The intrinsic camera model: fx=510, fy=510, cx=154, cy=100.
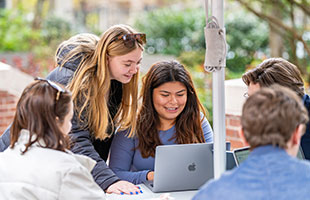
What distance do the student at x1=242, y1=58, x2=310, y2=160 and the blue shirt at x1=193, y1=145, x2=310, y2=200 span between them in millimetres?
918

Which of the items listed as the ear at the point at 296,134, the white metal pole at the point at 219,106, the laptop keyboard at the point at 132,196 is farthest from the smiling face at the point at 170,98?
the ear at the point at 296,134

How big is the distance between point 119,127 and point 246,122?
1.45 meters

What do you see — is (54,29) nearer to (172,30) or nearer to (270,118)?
(172,30)

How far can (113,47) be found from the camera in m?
2.77

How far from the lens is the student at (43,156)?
6.52 feet

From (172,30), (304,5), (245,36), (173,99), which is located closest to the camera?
(173,99)

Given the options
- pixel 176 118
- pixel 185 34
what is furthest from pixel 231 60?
pixel 176 118

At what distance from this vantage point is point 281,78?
2.54m

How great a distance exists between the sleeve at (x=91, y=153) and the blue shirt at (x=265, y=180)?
3.55 feet

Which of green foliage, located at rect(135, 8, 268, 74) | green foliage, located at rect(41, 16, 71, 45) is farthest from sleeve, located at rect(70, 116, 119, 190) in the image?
green foliage, located at rect(41, 16, 71, 45)

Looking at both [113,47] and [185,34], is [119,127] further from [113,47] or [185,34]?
[185,34]

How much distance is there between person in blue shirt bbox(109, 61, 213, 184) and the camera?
9.85 ft

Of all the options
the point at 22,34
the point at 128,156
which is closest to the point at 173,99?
the point at 128,156

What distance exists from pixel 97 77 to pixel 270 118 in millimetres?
1352
